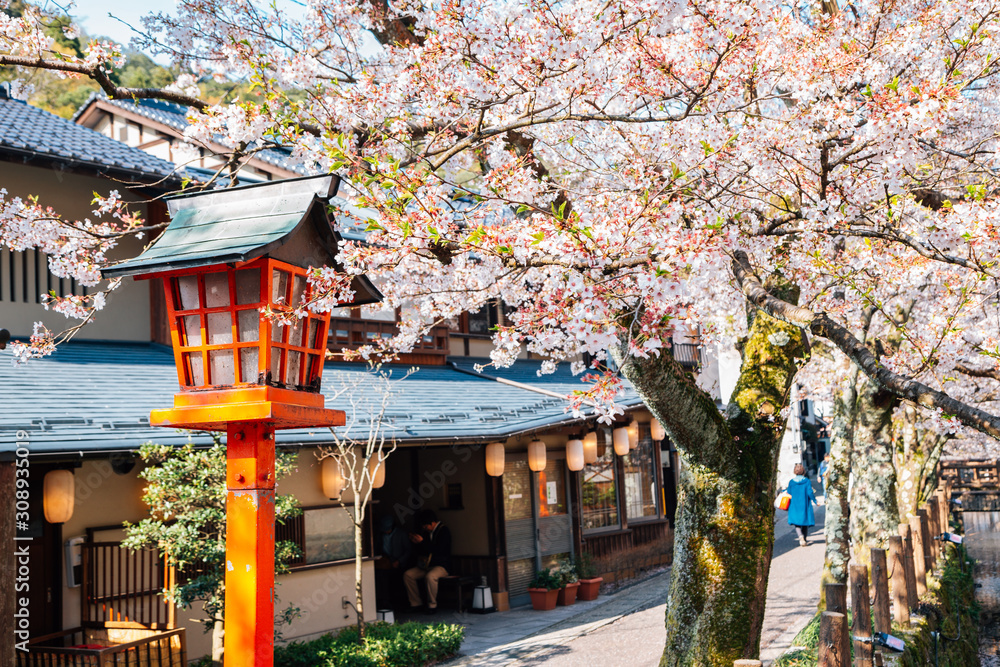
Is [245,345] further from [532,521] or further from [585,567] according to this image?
[585,567]

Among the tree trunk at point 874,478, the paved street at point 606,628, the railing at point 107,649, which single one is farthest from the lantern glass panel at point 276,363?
the tree trunk at point 874,478

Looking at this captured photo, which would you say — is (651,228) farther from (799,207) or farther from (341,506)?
(341,506)

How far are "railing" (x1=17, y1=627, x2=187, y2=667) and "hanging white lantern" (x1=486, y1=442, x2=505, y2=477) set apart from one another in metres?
5.64

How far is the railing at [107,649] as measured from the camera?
24.6 feet

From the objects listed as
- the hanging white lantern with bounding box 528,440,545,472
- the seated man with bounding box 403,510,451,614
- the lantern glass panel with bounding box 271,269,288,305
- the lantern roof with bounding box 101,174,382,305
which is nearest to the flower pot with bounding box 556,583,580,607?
the seated man with bounding box 403,510,451,614

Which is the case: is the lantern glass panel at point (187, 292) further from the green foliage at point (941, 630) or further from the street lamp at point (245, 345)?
the green foliage at point (941, 630)

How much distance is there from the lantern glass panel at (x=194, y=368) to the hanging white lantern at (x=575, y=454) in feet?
35.9

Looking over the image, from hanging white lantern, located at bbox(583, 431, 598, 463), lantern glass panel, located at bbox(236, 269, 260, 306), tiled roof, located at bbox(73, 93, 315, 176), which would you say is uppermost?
tiled roof, located at bbox(73, 93, 315, 176)

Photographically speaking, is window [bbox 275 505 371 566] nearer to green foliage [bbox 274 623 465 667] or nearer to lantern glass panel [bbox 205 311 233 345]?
green foliage [bbox 274 623 465 667]

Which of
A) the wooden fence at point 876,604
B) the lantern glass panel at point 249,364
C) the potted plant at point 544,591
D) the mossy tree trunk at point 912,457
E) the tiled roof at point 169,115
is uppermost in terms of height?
the tiled roof at point 169,115

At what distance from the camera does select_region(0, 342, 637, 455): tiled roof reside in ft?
26.5

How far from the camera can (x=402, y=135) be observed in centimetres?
552

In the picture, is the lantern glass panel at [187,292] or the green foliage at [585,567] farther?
the green foliage at [585,567]

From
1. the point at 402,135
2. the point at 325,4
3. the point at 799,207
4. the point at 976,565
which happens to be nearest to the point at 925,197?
the point at 799,207
